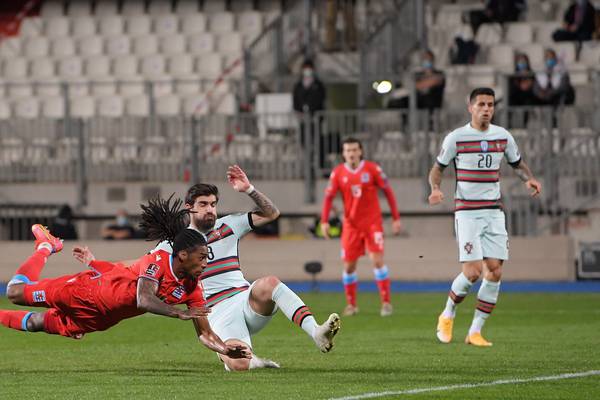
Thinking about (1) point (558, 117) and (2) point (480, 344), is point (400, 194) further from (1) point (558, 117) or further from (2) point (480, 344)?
(2) point (480, 344)

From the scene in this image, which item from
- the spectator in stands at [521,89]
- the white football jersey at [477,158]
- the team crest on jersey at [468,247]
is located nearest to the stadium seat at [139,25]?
the spectator in stands at [521,89]

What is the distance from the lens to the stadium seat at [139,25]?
98.8ft

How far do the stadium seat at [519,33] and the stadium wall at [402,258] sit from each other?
20.1 feet

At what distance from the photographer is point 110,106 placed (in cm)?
2778

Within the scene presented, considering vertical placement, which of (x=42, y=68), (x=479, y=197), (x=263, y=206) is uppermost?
(x=42, y=68)

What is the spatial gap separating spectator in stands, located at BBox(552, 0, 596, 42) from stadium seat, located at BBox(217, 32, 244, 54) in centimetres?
660

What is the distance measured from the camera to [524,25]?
27.9 metres

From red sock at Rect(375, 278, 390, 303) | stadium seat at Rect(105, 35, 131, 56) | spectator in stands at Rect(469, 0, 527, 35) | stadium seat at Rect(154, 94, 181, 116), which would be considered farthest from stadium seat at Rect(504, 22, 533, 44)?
red sock at Rect(375, 278, 390, 303)

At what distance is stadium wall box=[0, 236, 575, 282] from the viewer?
22.8 m

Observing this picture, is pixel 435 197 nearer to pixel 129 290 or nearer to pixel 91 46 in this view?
→ pixel 129 290

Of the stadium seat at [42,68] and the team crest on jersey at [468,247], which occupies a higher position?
the stadium seat at [42,68]

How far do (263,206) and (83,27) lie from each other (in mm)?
20722

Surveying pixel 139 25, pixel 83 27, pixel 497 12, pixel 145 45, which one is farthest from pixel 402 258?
pixel 83 27

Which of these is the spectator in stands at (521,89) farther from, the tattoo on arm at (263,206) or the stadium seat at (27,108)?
the tattoo on arm at (263,206)
